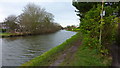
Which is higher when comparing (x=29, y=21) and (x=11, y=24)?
(x=29, y=21)

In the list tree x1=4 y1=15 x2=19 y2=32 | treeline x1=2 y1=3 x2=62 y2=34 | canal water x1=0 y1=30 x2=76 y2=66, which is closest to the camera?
canal water x1=0 y1=30 x2=76 y2=66

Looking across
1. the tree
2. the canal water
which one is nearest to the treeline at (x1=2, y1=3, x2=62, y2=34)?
the tree

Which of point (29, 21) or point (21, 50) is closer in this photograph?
point (21, 50)

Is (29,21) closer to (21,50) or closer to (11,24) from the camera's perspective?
(11,24)

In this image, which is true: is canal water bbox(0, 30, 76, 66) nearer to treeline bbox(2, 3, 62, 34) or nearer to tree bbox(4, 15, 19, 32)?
treeline bbox(2, 3, 62, 34)

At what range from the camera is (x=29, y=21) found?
25.5m

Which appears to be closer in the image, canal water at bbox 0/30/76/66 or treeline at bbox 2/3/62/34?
canal water at bbox 0/30/76/66

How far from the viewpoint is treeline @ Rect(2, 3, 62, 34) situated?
25763mm

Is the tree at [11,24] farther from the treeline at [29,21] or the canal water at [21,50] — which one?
the canal water at [21,50]

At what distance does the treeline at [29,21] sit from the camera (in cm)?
2576

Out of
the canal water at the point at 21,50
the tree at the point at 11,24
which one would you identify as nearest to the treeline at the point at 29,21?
the tree at the point at 11,24

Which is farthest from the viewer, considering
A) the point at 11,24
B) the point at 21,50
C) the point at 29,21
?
the point at 11,24

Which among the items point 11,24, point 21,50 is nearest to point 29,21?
point 11,24

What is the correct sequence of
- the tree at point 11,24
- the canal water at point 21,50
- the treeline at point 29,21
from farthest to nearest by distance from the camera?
1. the tree at point 11,24
2. the treeline at point 29,21
3. the canal water at point 21,50
